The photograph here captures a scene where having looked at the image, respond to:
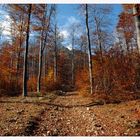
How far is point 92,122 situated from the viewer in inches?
314

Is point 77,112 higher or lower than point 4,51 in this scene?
lower

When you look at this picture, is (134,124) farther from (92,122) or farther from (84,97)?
(84,97)

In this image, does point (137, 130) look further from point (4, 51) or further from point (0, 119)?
point (4, 51)

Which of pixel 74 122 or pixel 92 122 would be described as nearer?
pixel 92 122

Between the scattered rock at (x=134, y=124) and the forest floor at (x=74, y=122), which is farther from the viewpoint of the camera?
the scattered rock at (x=134, y=124)

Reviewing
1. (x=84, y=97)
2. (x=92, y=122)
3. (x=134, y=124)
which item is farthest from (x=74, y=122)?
(x=84, y=97)

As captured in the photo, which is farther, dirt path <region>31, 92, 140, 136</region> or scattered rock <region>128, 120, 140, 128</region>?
scattered rock <region>128, 120, 140, 128</region>

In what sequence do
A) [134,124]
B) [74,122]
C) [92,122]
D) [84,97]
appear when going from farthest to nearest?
1. [84,97]
2. [74,122]
3. [92,122]
4. [134,124]

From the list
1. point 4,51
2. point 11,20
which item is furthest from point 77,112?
point 4,51

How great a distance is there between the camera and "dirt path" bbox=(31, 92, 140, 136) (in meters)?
6.85

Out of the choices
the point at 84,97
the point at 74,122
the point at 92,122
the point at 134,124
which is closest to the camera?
the point at 134,124

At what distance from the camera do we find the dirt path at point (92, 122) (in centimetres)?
685

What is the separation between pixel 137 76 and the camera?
11945 millimetres

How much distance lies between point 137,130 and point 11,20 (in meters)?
14.6
